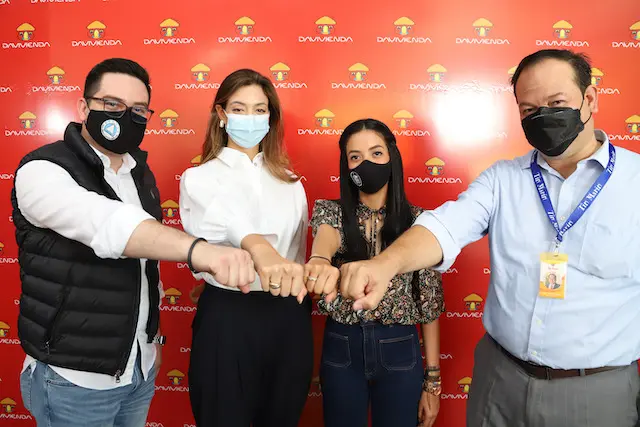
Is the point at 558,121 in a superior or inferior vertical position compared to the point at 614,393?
superior

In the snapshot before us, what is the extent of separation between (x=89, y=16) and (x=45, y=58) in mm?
375

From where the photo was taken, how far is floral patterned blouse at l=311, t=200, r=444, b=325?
5.68ft

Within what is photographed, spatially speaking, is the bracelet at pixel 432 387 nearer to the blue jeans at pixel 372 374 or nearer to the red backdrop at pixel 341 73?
the blue jeans at pixel 372 374

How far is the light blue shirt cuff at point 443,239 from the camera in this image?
1.38m

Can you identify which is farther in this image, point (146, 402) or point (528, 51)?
point (528, 51)

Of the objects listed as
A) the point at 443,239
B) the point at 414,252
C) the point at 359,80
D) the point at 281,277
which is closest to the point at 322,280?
the point at 281,277

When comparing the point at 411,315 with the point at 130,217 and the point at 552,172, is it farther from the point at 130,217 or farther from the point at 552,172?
the point at 130,217

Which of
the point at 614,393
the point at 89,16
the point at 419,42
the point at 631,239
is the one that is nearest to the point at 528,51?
the point at 419,42

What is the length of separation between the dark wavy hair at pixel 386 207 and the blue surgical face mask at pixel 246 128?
378 millimetres

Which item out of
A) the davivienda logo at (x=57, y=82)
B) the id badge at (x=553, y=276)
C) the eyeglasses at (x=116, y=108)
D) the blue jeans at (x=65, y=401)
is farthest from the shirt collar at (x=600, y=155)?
the davivienda logo at (x=57, y=82)

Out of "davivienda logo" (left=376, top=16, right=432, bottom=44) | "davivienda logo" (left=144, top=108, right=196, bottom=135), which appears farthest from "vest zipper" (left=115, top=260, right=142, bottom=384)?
"davivienda logo" (left=376, top=16, right=432, bottom=44)

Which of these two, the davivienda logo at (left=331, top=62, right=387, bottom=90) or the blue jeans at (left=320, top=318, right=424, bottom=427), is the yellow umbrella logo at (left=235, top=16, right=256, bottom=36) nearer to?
the davivienda logo at (left=331, top=62, right=387, bottom=90)

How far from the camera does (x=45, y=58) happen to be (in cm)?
264

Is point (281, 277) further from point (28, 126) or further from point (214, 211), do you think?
point (28, 126)
